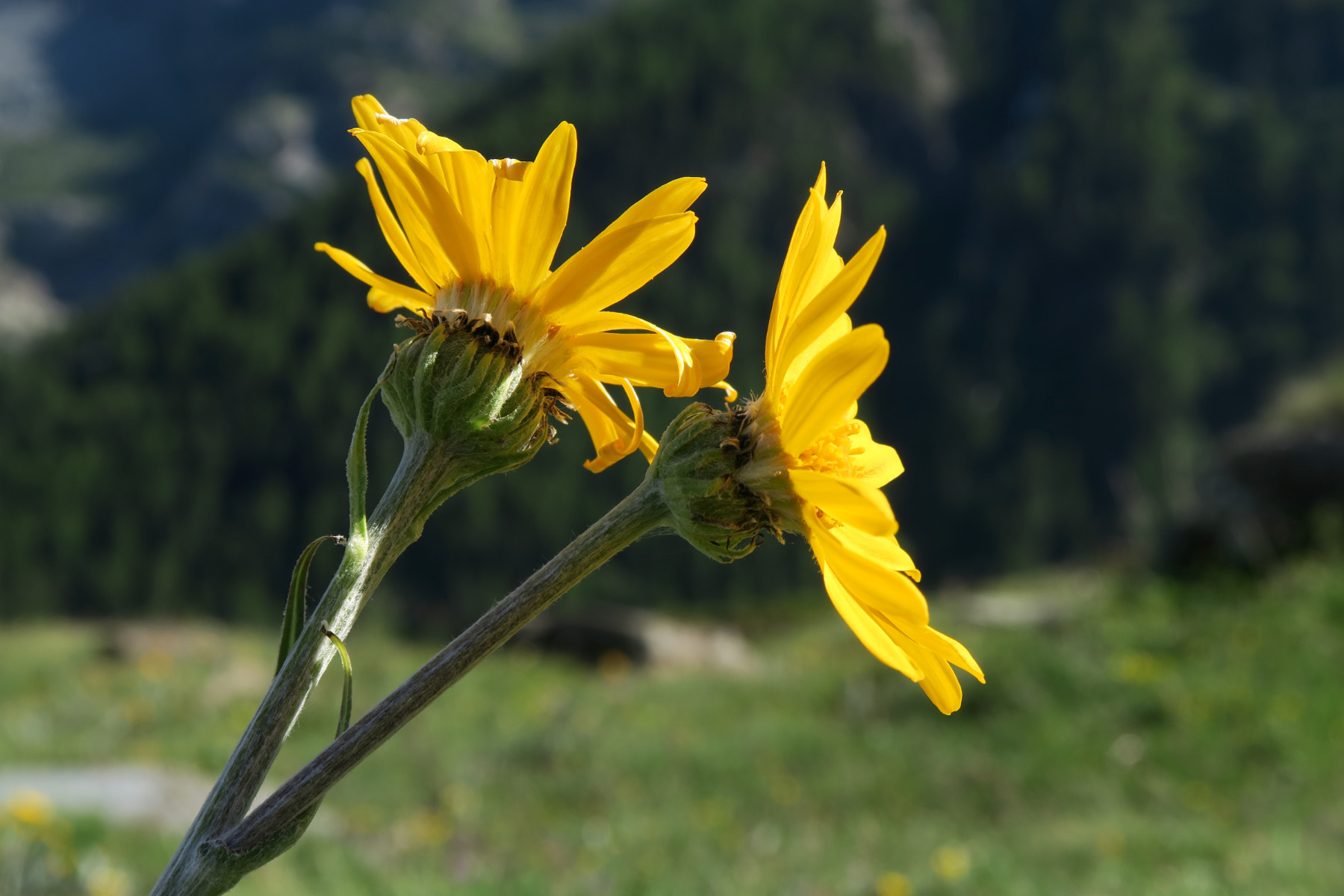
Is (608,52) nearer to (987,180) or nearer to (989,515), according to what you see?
(987,180)

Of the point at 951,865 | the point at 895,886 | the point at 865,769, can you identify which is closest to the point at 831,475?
the point at 895,886

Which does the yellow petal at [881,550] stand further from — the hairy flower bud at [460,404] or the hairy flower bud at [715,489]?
the hairy flower bud at [460,404]

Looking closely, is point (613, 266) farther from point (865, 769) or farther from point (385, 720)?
point (865, 769)

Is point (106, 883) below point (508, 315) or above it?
below

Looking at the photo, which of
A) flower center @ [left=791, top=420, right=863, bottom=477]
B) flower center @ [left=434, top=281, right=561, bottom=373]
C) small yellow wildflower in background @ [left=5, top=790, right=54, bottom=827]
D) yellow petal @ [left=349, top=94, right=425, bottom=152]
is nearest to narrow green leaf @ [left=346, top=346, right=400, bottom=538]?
flower center @ [left=434, top=281, right=561, bottom=373]

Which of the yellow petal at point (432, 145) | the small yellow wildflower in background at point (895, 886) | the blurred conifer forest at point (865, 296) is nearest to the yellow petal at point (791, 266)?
the yellow petal at point (432, 145)
